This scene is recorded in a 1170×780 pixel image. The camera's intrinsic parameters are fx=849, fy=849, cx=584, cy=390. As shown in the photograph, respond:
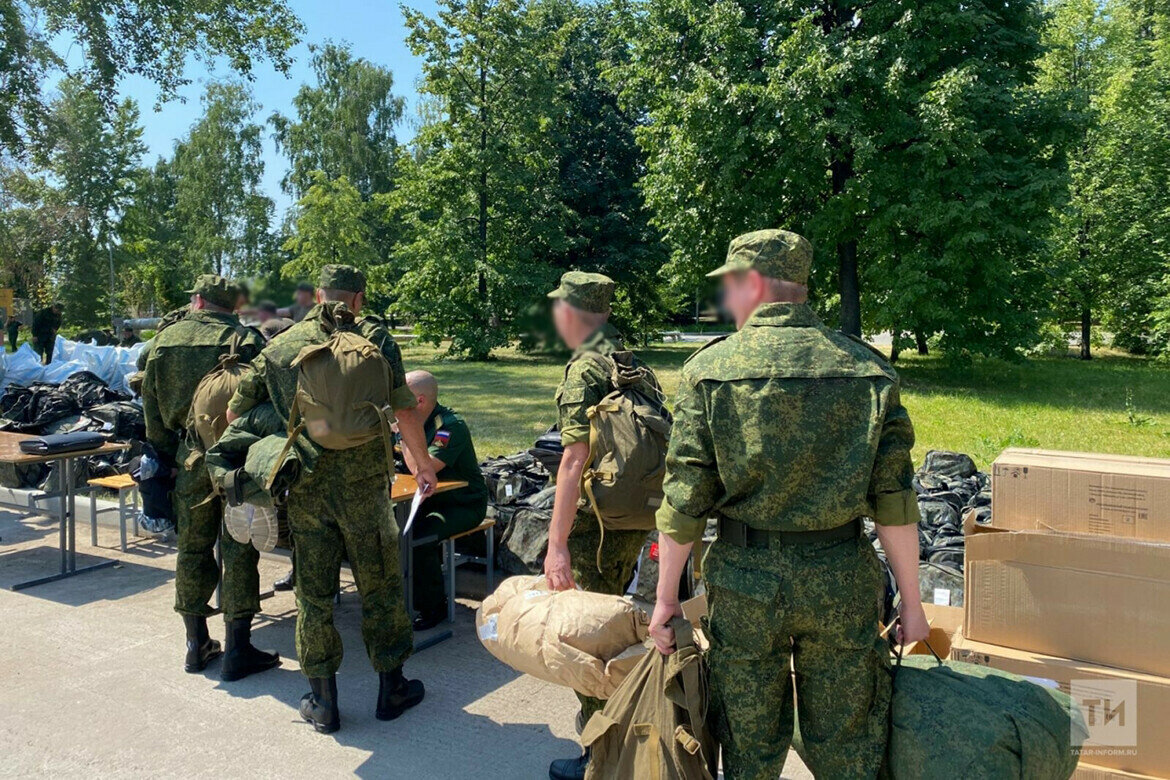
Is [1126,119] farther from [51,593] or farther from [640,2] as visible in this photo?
[51,593]

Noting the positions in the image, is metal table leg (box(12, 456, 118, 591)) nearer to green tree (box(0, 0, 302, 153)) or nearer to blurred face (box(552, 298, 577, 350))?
blurred face (box(552, 298, 577, 350))

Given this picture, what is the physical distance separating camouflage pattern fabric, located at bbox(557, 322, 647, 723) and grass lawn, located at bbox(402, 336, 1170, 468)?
314 centimetres

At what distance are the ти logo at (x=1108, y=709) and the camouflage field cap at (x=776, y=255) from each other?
72.0 inches

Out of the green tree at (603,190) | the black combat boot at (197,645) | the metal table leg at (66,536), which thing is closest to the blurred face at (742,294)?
the black combat boot at (197,645)

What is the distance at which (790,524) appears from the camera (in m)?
2.35

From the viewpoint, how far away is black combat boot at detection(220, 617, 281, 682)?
4.44 meters

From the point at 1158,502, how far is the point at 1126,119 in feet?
83.0

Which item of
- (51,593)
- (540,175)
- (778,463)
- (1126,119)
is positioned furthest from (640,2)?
(778,463)

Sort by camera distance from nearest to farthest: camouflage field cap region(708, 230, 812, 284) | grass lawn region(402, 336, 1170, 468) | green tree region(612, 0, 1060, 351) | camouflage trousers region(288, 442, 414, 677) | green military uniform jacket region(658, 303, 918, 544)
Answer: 1. green military uniform jacket region(658, 303, 918, 544)
2. camouflage field cap region(708, 230, 812, 284)
3. camouflage trousers region(288, 442, 414, 677)
4. grass lawn region(402, 336, 1170, 468)
5. green tree region(612, 0, 1060, 351)

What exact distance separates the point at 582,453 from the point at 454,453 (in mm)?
2208

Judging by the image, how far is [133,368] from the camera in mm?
11242

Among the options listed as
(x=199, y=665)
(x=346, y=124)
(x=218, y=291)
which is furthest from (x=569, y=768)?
(x=346, y=124)

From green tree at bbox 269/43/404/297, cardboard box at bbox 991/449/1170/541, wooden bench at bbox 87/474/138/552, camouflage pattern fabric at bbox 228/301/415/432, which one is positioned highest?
green tree at bbox 269/43/404/297

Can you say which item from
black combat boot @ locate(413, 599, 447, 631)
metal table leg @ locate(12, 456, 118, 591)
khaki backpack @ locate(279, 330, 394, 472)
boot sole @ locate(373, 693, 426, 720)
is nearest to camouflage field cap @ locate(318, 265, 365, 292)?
khaki backpack @ locate(279, 330, 394, 472)
